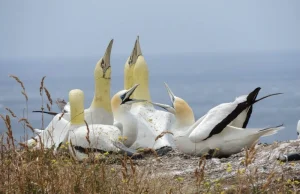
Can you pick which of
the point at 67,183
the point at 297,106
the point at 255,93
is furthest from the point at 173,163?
the point at 297,106

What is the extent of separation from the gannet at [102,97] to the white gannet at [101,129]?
171 millimetres

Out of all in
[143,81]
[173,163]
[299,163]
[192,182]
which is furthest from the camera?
[143,81]

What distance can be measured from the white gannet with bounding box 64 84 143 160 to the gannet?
0.17 meters

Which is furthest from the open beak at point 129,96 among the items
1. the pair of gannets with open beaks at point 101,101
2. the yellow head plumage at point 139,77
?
the yellow head plumage at point 139,77

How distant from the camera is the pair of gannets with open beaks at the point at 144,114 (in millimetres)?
11125

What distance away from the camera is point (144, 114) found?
459 inches

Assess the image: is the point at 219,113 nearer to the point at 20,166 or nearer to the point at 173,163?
the point at 173,163

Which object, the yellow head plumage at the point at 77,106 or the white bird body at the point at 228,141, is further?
the yellow head plumage at the point at 77,106

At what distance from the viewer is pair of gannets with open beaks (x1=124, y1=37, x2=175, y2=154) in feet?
36.5

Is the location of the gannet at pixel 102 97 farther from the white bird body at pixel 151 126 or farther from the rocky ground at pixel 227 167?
the rocky ground at pixel 227 167

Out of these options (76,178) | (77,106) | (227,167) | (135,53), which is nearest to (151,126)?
(77,106)

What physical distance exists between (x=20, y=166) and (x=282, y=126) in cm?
403

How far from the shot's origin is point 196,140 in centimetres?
1016

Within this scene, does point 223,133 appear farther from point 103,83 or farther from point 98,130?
point 103,83
